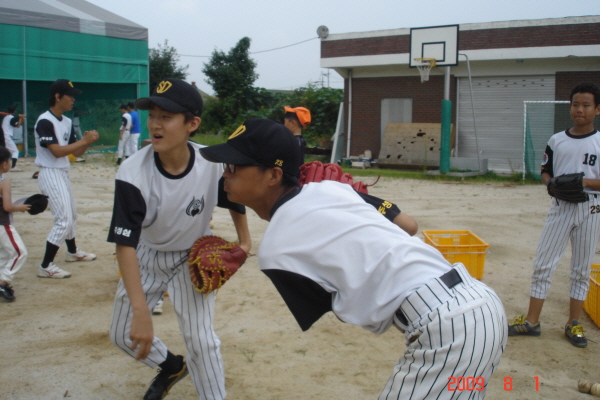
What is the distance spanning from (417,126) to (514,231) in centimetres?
1301

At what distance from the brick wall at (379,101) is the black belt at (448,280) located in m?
20.2

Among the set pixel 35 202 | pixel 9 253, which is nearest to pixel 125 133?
pixel 35 202

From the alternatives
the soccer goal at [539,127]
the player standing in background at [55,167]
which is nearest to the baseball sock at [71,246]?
the player standing in background at [55,167]

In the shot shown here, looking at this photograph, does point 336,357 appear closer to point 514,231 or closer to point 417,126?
point 514,231

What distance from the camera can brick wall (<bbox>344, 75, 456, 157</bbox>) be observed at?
21500 millimetres

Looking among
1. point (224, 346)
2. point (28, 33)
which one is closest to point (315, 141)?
point (28, 33)

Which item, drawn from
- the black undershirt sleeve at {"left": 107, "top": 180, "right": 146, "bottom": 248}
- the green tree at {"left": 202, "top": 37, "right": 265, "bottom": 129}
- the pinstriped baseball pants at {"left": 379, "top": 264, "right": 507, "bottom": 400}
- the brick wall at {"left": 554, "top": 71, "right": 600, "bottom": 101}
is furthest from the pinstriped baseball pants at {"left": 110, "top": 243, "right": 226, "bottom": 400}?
the green tree at {"left": 202, "top": 37, "right": 265, "bottom": 129}

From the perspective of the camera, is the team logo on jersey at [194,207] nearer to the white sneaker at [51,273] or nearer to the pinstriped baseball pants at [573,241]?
the pinstriped baseball pants at [573,241]

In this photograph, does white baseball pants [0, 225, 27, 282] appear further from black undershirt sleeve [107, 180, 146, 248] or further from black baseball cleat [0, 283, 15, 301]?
black undershirt sleeve [107, 180, 146, 248]

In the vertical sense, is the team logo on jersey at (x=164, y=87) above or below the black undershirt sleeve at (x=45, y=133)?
above

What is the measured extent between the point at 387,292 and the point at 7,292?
4.82 meters

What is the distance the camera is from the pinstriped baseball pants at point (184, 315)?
10.5 feet

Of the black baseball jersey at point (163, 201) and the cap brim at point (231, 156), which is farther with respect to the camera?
the black baseball jersey at point (163, 201)

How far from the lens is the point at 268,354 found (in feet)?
14.0
